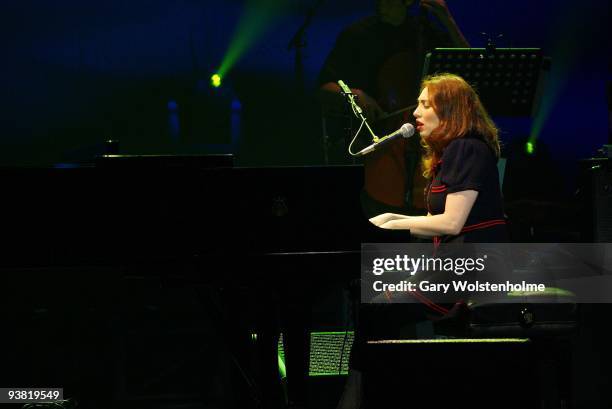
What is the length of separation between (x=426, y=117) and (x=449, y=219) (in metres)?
0.43

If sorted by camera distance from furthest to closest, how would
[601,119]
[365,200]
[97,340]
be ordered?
[601,119] → [365,200] → [97,340]

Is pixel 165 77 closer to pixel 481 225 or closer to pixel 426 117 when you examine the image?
pixel 426 117

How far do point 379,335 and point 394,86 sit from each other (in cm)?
210

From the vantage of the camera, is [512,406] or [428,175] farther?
[428,175]

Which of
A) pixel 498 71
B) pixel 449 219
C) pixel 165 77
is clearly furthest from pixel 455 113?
pixel 165 77

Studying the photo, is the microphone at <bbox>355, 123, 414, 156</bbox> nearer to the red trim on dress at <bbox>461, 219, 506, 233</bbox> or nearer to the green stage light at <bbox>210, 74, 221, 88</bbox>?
the red trim on dress at <bbox>461, 219, 506, 233</bbox>

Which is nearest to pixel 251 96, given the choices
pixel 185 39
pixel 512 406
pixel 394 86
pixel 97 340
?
pixel 185 39

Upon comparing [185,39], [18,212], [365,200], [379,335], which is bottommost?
[379,335]

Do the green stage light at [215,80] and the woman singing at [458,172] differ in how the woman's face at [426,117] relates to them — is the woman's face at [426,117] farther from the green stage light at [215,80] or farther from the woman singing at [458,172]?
the green stage light at [215,80]

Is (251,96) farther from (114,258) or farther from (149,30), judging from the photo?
(114,258)

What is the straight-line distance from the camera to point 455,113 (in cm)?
276

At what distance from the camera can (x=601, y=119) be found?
4836 millimetres

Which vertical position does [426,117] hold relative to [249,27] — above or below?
below

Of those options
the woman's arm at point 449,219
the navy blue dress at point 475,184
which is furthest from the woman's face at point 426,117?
the woman's arm at point 449,219
